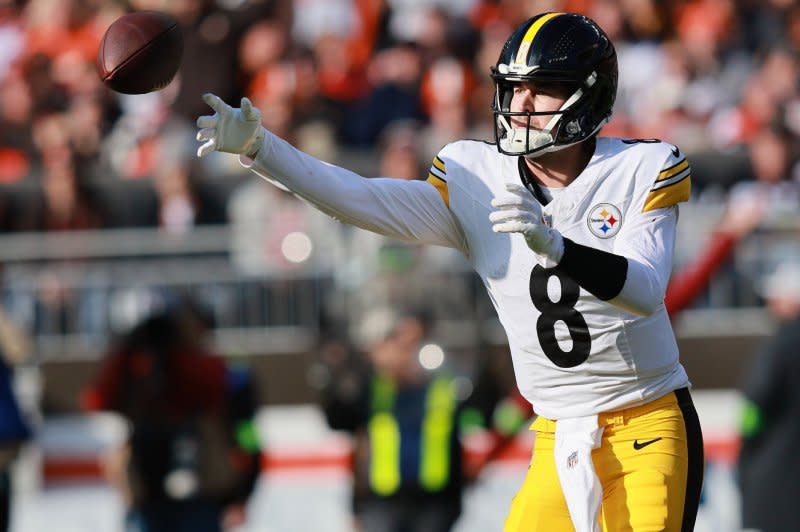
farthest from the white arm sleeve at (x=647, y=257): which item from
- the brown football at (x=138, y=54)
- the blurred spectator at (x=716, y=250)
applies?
the brown football at (x=138, y=54)

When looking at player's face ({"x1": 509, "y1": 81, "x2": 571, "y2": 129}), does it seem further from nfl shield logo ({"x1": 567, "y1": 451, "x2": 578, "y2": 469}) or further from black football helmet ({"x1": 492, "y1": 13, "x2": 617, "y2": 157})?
nfl shield logo ({"x1": 567, "y1": 451, "x2": 578, "y2": 469})

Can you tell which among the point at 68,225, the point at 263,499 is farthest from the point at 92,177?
the point at 263,499

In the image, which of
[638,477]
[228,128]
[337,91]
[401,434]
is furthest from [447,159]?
[337,91]

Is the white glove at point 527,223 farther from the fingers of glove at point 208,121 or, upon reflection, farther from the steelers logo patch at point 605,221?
the fingers of glove at point 208,121

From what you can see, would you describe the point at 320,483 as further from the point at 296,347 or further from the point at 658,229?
the point at 658,229

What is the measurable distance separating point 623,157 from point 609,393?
0.63 meters

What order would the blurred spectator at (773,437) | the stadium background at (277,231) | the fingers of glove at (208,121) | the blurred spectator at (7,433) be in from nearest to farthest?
the fingers of glove at (208,121), the blurred spectator at (7,433), the blurred spectator at (773,437), the stadium background at (277,231)

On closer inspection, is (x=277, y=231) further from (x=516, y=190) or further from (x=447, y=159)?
(x=516, y=190)

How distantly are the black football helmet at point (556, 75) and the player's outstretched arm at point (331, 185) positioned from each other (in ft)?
0.97

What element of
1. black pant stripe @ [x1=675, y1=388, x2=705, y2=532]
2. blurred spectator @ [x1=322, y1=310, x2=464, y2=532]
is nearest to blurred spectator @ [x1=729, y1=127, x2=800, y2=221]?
blurred spectator @ [x1=322, y1=310, x2=464, y2=532]

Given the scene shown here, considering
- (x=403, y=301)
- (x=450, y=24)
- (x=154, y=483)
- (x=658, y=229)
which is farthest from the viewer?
(x=450, y=24)

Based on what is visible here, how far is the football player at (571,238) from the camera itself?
13.1ft

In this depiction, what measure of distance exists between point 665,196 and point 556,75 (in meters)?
0.43

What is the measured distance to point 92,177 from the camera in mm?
10023
